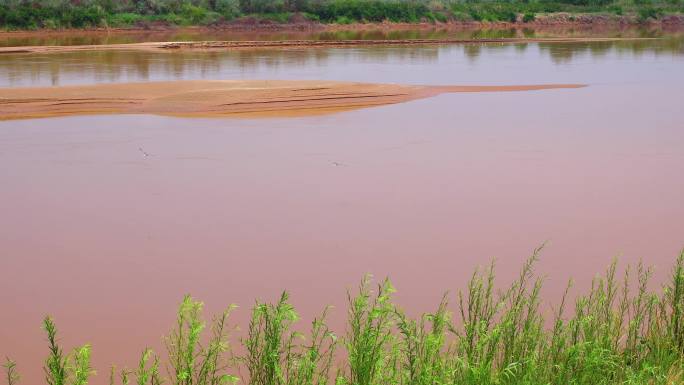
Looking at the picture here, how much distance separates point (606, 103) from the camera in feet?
59.5

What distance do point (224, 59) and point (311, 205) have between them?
57.9 ft

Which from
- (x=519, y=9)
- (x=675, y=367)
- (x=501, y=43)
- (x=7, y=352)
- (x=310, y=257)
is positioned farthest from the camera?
(x=519, y=9)

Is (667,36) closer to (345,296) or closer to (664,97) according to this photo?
(664,97)

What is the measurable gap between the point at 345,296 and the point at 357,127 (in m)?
8.16

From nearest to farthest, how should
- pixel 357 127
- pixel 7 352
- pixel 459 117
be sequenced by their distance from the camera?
pixel 7 352
pixel 357 127
pixel 459 117

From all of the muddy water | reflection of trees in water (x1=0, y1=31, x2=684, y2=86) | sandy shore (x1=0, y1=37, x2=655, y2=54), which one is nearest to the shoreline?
sandy shore (x1=0, y1=37, x2=655, y2=54)

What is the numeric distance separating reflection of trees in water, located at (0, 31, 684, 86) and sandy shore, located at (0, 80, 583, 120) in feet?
6.60

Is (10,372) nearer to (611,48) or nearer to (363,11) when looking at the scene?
(611,48)

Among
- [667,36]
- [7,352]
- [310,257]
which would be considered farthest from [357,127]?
[667,36]

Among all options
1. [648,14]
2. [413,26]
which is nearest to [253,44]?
[413,26]

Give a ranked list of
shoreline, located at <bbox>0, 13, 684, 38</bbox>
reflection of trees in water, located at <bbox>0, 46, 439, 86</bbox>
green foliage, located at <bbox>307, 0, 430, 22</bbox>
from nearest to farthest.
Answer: reflection of trees in water, located at <bbox>0, 46, 439, 86</bbox> → shoreline, located at <bbox>0, 13, 684, 38</bbox> → green foliage, located at <bbox>307, 0, 430, 22</bbox>

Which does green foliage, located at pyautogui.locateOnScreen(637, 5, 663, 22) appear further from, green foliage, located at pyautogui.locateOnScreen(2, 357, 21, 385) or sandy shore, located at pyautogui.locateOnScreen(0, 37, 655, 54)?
green foliage, located at pyautogui.locateOnScreen(2, 357, 21, 385)

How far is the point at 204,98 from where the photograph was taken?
17375 millimetres

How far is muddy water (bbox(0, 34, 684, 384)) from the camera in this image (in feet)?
23.8
